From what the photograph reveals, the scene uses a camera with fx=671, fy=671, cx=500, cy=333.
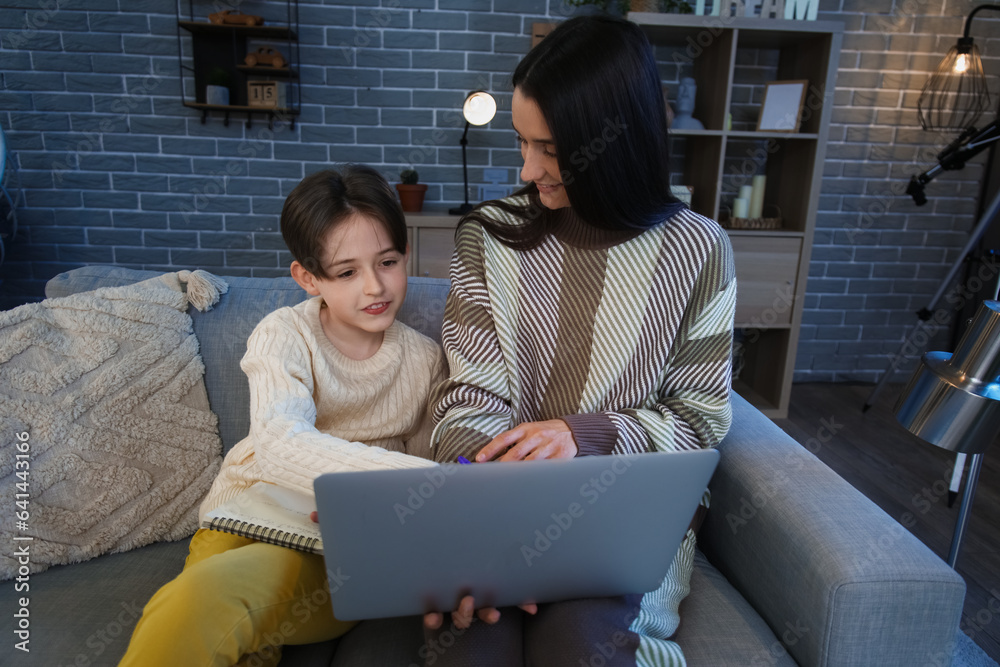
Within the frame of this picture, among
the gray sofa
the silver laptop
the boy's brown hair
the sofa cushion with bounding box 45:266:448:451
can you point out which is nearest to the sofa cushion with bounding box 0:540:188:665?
the gray sofa

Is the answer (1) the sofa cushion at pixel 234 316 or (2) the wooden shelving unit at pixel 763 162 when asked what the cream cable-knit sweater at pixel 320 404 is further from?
(2) the wooden shelving unit at pixel 763 162

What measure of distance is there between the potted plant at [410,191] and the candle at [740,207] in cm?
130

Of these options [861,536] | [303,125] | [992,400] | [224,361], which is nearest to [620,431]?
[861,536]

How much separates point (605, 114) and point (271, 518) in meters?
0.76

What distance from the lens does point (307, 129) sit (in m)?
2.92

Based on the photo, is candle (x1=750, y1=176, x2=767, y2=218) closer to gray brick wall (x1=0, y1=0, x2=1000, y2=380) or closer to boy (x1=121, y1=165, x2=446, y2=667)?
gray brick wall (x1=0, y1=0, x2=1000, y2=380)

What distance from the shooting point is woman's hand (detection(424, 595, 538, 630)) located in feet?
2.64

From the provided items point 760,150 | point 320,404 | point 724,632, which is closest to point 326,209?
point 320,404

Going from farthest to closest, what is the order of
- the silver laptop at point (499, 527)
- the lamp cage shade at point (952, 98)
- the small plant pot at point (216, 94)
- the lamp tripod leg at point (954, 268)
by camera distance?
1. the lamp cage shade at point (952, 98)
2. the small plant pot at point (216, 94)
3. the lamp tripod leg at point (954, 268)
4. the silver laptop at point (499, 527)

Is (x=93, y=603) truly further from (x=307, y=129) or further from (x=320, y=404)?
(x=307, y=129)

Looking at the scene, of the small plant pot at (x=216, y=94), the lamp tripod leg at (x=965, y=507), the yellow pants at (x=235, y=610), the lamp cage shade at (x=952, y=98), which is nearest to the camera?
the yellow pants at (x=235, y=610)

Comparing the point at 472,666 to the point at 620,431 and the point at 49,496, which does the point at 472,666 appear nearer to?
the point at 620,431

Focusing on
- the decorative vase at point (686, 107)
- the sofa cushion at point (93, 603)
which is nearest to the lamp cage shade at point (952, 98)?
the decorative vase at point (686, 107)

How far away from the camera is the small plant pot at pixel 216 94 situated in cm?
273
